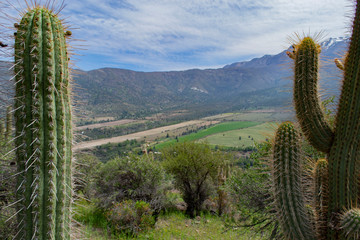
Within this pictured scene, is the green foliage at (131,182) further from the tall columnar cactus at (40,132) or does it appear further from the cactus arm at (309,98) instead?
the cactus arm at (309,98)

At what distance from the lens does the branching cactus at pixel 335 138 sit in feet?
7.29

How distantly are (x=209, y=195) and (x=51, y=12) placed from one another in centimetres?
1178

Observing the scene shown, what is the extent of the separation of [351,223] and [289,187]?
2.03 feet

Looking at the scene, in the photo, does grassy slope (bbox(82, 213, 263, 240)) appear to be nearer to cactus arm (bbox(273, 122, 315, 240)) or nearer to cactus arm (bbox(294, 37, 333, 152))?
cactus arm (bbox(273, 122, 315, 240))

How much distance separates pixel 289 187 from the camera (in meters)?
2.51

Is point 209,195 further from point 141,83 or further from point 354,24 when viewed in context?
point 141,83

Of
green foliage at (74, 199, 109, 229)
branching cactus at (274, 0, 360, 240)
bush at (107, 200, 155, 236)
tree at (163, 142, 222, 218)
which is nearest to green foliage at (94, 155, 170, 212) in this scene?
green foliage at (74, 199, 109, 229)

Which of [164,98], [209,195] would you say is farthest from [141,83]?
[209,195]

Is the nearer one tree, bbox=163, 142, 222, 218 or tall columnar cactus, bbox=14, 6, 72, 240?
tall columnar cactus, bbox=14, 6, 72, 240

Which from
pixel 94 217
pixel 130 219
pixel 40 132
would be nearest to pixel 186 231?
pixel 130 219

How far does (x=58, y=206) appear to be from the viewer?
6.72 ft

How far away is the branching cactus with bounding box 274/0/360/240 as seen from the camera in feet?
7.29

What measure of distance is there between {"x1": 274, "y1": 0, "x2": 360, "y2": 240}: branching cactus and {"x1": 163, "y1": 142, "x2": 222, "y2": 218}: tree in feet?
30.9

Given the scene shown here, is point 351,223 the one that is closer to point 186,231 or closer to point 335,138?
point 335,138
